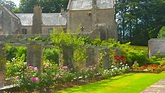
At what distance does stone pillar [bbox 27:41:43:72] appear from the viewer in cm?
1248

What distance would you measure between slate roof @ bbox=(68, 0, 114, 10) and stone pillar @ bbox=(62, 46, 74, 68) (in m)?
33.8

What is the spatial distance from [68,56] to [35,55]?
2.55m

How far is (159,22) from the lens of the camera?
6306cm

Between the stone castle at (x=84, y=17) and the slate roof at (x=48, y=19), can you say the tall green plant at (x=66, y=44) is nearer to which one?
the stone castle at (x=84, y=17)

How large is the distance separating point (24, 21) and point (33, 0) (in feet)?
51.0

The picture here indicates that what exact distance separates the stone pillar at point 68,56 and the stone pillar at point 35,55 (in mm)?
2188

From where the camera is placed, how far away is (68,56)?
1469cm

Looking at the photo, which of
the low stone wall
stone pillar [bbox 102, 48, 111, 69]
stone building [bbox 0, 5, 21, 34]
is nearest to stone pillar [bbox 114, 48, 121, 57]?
stone pillar [bbox 102, 48, 111, 69]

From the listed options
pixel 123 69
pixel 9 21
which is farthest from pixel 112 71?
pixel 9 21

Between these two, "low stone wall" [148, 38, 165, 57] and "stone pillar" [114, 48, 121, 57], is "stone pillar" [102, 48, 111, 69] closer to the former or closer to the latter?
"stone pillar" [114, 48, 121, 57]

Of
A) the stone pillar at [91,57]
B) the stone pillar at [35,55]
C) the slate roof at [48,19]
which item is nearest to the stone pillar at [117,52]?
the stone pillar at [91,57]

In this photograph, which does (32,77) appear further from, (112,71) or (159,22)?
(159,22)

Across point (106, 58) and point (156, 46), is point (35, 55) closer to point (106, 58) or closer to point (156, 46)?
point (106, 58)

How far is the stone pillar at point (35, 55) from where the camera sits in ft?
40.9
